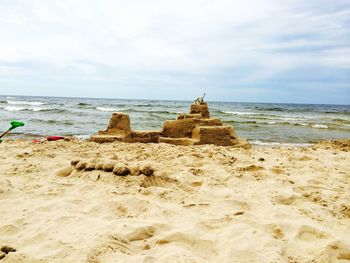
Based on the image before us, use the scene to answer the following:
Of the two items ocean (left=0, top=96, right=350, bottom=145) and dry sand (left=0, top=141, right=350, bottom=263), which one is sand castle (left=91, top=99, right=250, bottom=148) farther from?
ocean (left=0, top=96, right=350, bottom=145)

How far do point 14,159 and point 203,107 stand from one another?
3665 mm

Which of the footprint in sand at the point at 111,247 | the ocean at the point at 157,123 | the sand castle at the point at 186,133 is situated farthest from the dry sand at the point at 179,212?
the ocean at the point at 157,123

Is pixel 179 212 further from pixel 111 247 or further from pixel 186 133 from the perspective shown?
pixel 186 133

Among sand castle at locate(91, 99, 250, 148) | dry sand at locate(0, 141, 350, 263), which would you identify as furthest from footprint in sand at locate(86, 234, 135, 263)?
sand castle at locate(91, 99, 250, 148)

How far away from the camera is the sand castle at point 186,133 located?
19.9 ft

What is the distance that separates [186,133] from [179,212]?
3744 millimetres

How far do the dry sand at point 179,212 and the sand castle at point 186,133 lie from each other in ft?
4.98

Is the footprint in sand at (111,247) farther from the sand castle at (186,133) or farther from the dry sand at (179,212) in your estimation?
the sand castle at (186,133)

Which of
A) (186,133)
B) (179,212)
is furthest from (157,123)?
(179,212)

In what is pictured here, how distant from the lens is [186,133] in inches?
253

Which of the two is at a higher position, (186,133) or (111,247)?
(186,133)

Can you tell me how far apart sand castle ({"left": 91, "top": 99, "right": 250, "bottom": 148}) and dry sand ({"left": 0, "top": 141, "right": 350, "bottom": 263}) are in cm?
152

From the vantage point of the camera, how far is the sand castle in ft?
19.9

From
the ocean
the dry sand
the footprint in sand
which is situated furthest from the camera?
the ocean
